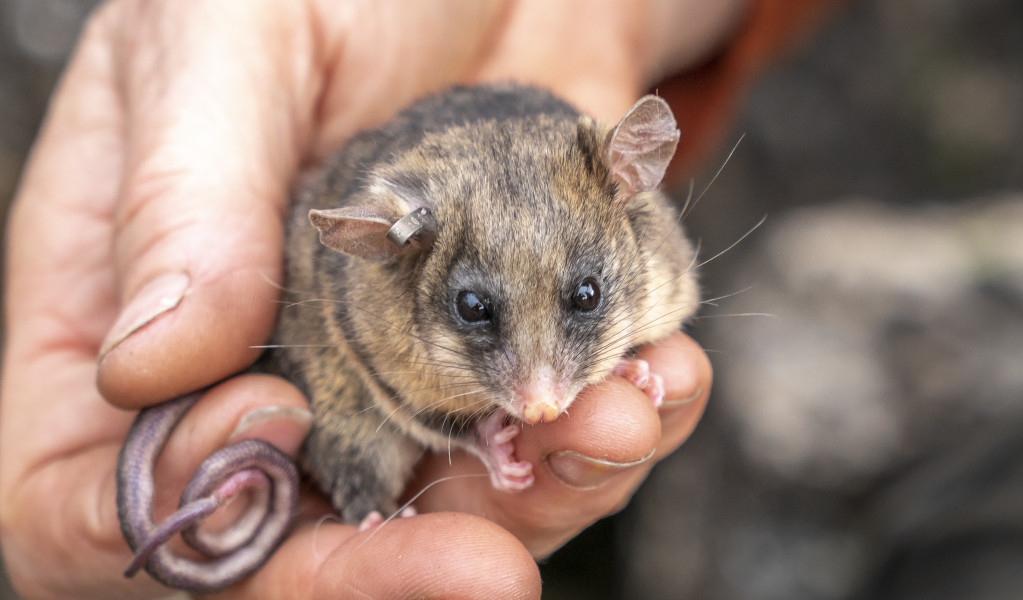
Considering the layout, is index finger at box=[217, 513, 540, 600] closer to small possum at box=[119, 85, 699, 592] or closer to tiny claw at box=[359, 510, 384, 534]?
tiny claw at box=[359, 510, 384, 534]

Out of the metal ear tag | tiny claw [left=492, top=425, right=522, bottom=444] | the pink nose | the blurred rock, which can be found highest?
the metal ear tag

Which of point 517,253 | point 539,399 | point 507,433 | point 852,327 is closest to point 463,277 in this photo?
point 517,253

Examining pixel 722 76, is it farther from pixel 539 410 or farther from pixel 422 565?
pixel 422 565

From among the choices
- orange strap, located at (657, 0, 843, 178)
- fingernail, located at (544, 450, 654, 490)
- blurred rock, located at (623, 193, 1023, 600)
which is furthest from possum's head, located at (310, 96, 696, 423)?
orange strap, located at (657, 0, 843, 178)

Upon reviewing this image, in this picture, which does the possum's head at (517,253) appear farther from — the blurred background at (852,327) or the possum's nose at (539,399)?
the blurred background at (852,327)

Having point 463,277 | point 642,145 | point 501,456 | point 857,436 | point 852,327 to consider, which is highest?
point 642,145

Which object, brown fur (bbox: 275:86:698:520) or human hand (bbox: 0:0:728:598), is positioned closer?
brown fur (bbox: 275:86:698:520)

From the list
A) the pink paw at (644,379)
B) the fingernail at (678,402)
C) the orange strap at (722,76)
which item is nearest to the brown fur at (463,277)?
the pink paw at (644,379)

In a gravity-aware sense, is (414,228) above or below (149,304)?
above
